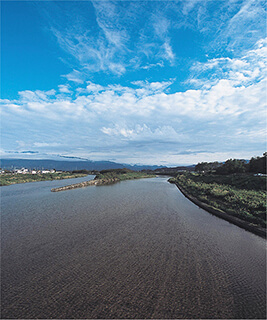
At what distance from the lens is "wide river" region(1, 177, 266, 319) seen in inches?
106

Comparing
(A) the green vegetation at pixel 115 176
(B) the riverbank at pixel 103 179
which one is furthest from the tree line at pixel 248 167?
(B) the riverbank at pixel 103 179

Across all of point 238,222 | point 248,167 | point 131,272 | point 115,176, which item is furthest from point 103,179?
point 131,272

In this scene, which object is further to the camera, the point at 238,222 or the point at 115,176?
the point at 115,176

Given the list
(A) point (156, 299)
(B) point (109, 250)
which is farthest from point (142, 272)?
(B) point (109, 250)

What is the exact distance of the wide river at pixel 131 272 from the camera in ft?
8.84

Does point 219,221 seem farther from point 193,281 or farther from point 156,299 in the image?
point 156,299

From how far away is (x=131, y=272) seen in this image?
366cm

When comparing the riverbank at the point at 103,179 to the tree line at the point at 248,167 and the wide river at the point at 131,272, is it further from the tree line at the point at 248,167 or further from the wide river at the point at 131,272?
the tree line at the point at 248,167

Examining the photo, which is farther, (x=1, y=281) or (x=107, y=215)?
(x=107, y=215)

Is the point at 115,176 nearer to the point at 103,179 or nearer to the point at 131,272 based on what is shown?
the point at 103,179

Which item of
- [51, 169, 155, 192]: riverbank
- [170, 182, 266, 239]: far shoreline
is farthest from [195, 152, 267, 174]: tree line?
[170, 182, 266, 239]: far shoreline

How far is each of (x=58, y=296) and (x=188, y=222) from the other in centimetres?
630

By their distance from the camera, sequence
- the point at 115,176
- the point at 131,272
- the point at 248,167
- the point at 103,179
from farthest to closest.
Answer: the point at 115,176, the point at 103,179, the point at 248,167, the point at 131,272

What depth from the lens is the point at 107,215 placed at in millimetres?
8672
